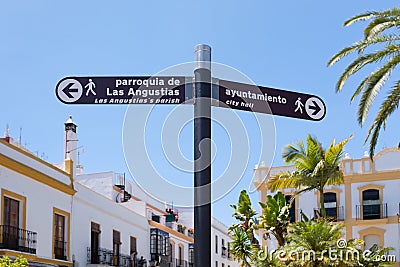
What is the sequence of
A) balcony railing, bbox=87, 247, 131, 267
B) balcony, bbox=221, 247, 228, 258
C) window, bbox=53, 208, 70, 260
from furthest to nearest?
balcony, bbox=221, 247, 228, 258 → balcony railing, bbox=87, 247, 131, 267 → window, bbox=53, 208, 70, 260

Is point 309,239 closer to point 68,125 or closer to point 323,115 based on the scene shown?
point 68,125

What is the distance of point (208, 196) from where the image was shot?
15.6 feet

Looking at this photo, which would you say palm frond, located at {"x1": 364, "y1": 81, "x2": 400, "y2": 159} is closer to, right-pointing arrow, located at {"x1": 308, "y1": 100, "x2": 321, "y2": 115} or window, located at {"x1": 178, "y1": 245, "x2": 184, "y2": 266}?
right-pointing arrow, located at {"x1": 308, "y1": 100, "x2": 321, "y2": 115}

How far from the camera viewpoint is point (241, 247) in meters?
36.9

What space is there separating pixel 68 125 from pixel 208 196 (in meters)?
26.6

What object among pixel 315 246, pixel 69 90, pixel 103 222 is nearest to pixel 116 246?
pixel 103 222

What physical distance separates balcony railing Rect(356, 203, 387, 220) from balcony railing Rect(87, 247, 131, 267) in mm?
13012

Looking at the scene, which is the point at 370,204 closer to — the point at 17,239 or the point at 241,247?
the point at 241,247

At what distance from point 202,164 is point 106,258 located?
29.0 m

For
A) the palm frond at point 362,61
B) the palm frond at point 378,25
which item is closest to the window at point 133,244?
the palm frond at point 362,61

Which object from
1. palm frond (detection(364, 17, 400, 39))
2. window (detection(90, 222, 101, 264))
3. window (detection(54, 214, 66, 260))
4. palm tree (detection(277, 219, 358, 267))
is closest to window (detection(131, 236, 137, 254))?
window (detection(90, 222, 101, 264))

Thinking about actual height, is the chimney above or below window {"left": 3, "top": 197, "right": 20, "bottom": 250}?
above

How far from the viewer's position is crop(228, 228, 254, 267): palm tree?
36.3m

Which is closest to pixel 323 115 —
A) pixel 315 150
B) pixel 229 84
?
pixel 229 84
